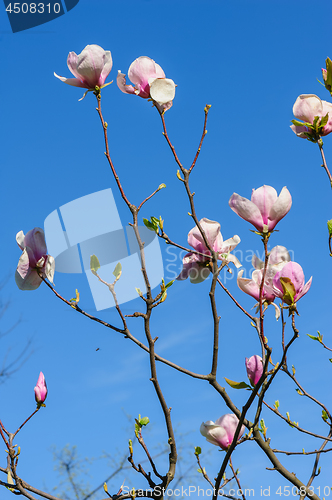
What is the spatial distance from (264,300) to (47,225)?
120 cm

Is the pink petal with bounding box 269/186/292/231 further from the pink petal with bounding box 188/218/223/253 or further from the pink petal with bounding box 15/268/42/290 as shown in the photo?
the pink petal with bounding box 15/268/42/290

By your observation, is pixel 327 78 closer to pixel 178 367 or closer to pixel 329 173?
A: pixel 329 173

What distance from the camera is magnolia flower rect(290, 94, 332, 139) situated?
145 cm

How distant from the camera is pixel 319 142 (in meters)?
1.48

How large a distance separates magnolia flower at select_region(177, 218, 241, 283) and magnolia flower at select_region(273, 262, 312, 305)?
0.20m

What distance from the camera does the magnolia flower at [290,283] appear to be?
1198mm

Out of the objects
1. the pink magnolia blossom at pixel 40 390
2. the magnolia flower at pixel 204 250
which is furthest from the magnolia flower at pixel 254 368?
the pink magnolia blossom at pixel 40 390

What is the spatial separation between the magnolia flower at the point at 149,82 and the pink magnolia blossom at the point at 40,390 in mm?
920

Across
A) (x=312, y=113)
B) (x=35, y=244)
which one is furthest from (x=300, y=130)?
(x=35, y=244)

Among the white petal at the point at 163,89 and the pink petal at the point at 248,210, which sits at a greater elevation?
the white petal at the point at 163,89

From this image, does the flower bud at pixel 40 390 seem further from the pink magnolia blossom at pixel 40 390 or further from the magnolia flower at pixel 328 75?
the magnolia flower at pixel 328 75

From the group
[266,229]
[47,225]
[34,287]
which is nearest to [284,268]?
[266,229]

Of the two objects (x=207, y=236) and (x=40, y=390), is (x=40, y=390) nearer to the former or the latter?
(x=40, y=390)

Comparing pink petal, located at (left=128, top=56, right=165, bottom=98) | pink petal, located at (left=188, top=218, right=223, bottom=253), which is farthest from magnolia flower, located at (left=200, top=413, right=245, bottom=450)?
pink petal, located at (left=128, top=56, right=165, bottom=98)
